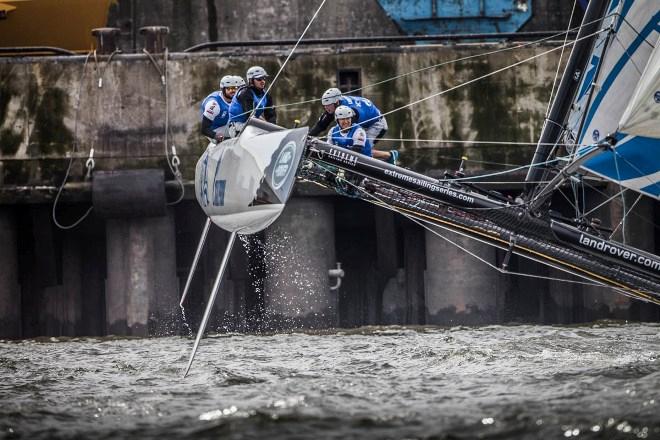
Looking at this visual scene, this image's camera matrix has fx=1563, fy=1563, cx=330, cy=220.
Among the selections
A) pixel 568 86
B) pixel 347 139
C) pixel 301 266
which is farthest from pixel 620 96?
pixel 301 266

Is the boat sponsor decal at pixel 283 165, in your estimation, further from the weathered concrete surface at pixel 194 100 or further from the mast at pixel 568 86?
the weathered concrete surface at pixel 194 100

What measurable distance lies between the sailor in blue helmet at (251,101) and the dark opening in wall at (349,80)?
1815 millimetres

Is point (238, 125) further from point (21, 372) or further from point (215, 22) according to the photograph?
point (215, 22)

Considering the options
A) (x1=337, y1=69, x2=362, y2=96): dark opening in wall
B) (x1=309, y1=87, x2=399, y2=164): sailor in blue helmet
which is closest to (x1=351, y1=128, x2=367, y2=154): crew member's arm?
(x1=309, y1=87, x2=399, y2=164): sailor in blue helmet

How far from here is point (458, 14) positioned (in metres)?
23.4

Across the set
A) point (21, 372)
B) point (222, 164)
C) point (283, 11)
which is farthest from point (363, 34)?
point (21, 372)

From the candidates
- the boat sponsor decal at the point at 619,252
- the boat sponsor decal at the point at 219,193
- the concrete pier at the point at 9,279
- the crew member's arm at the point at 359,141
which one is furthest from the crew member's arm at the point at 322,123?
the concrete pier at the point at 9,279

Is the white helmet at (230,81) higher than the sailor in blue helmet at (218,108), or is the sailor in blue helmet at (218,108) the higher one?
the white helmet at (230,81)

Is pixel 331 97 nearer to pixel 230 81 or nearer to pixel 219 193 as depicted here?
pixel 230 81

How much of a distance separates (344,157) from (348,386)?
3695 millimetres

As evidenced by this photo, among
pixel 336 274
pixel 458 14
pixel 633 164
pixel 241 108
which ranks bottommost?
pixel 336 274

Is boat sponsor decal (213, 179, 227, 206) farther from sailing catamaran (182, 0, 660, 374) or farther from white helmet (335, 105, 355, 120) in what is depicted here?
white helmet (335, 105, 355, 120)

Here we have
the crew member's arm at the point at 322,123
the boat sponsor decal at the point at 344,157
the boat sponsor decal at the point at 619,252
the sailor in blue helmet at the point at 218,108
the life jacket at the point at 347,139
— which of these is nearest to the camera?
the boat sponsor decal at the point at 619,252

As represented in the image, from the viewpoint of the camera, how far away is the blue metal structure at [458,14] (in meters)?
23.4
